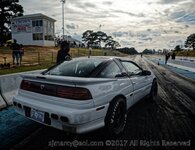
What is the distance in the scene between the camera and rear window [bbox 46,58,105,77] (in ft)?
13.3

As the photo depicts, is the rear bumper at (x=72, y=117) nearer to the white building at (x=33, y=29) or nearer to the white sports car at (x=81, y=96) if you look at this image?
the white sports car at (x=81, y=96)

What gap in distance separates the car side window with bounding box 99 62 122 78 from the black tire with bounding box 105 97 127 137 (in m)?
0.49

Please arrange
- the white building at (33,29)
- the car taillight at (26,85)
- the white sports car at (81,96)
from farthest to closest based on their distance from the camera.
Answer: the white building at (33,29) → the car taillight at (26,85) → the white sports car at (81,96)

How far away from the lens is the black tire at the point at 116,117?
148 inches

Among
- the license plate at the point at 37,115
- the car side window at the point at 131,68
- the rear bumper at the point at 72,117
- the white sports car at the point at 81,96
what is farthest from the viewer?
the car side window at the point at 131,68

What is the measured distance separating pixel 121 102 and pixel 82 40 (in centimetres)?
12020

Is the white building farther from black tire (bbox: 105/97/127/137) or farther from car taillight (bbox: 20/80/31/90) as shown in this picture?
black tire (bbox: 105/97/127/137)

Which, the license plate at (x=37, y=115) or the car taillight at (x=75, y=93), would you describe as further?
the license plate at (x=37, y=115)

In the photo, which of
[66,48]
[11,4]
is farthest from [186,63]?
[11,4]

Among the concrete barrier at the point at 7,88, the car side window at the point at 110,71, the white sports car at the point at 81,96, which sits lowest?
the concrete barrier at the point at 7,88

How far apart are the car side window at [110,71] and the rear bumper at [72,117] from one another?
676 mm

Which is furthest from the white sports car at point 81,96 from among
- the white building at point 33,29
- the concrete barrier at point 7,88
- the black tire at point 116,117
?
the white building at point 33,29

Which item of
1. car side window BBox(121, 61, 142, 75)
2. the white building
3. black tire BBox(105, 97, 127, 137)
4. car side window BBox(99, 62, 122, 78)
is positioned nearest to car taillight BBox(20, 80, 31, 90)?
car side window BBox(99, 62, 122, 78)

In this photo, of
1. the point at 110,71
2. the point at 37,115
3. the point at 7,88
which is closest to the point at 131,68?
the point at 110,71
